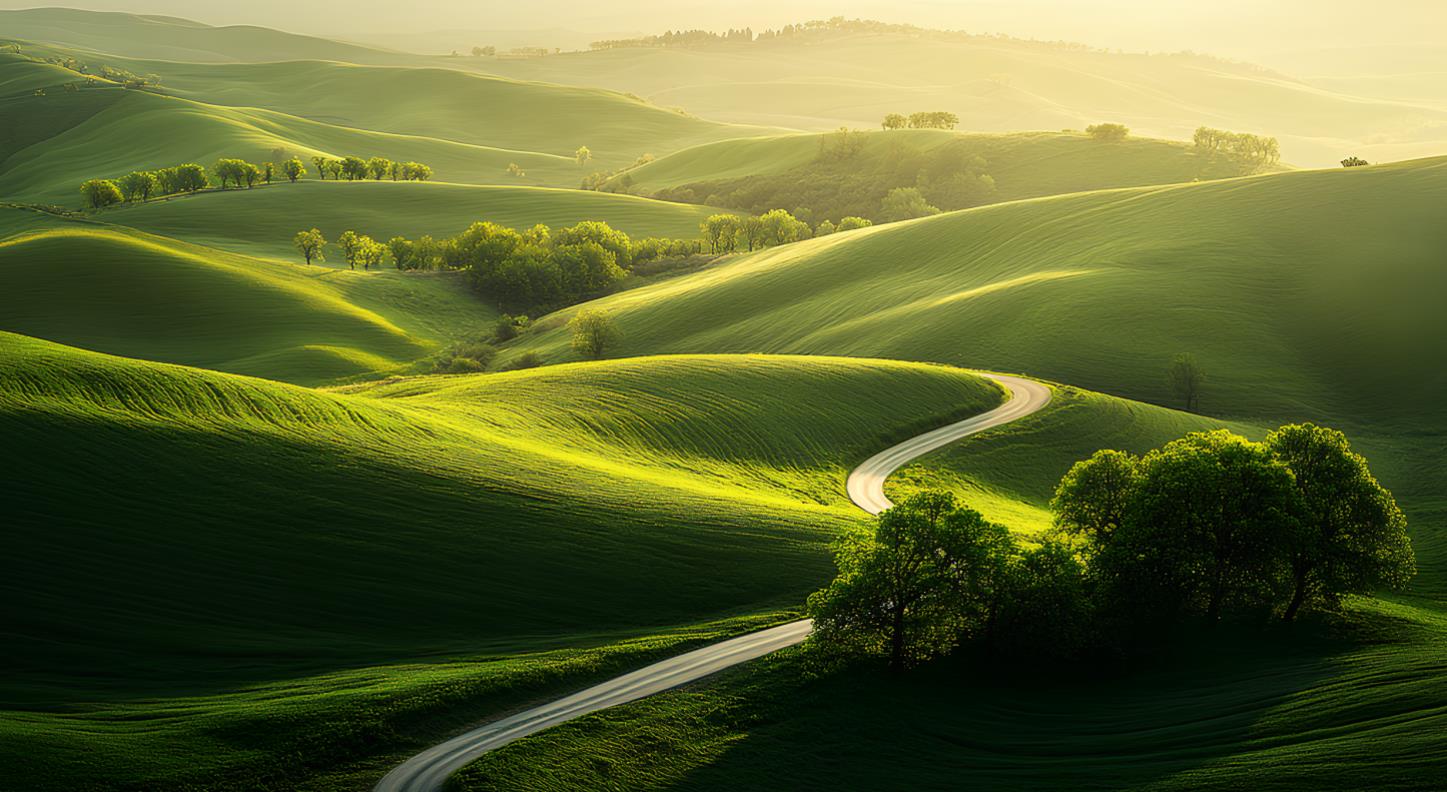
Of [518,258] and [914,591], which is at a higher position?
[518,258]

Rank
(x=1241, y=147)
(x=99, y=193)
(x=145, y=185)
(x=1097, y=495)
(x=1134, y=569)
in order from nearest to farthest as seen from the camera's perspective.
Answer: (x=1134, y=569)
(x=1097, y=495)
(x=99, y=193)
(x=145, y=185)
(x=1241, y=147)

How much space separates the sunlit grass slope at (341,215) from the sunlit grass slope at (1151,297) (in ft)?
205

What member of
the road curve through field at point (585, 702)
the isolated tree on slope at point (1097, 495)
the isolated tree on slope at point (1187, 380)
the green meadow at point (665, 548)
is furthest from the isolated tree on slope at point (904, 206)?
the road curve through field at point (585, 702)

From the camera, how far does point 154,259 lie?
12112cm

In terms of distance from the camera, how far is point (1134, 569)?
35438 millimetres

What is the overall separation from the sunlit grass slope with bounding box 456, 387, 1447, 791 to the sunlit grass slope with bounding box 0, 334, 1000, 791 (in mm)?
4657

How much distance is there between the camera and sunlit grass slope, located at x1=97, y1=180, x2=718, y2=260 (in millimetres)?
164000

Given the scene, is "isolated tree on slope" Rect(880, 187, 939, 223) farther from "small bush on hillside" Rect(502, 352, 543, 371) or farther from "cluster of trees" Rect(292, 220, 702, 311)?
"small bush on hillside" Rect(502, 352, 543, 371)

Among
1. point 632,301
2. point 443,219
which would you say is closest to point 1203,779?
point 632,301

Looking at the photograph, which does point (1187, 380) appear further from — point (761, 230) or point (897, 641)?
point (761, 230)

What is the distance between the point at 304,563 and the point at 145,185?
584ft

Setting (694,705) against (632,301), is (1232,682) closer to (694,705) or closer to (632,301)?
(694,705)

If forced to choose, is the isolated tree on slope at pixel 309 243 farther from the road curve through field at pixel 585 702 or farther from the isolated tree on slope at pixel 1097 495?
the isolated tree on slope at pixel 1097 495

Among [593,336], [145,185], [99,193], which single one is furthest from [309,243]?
[593,336]
